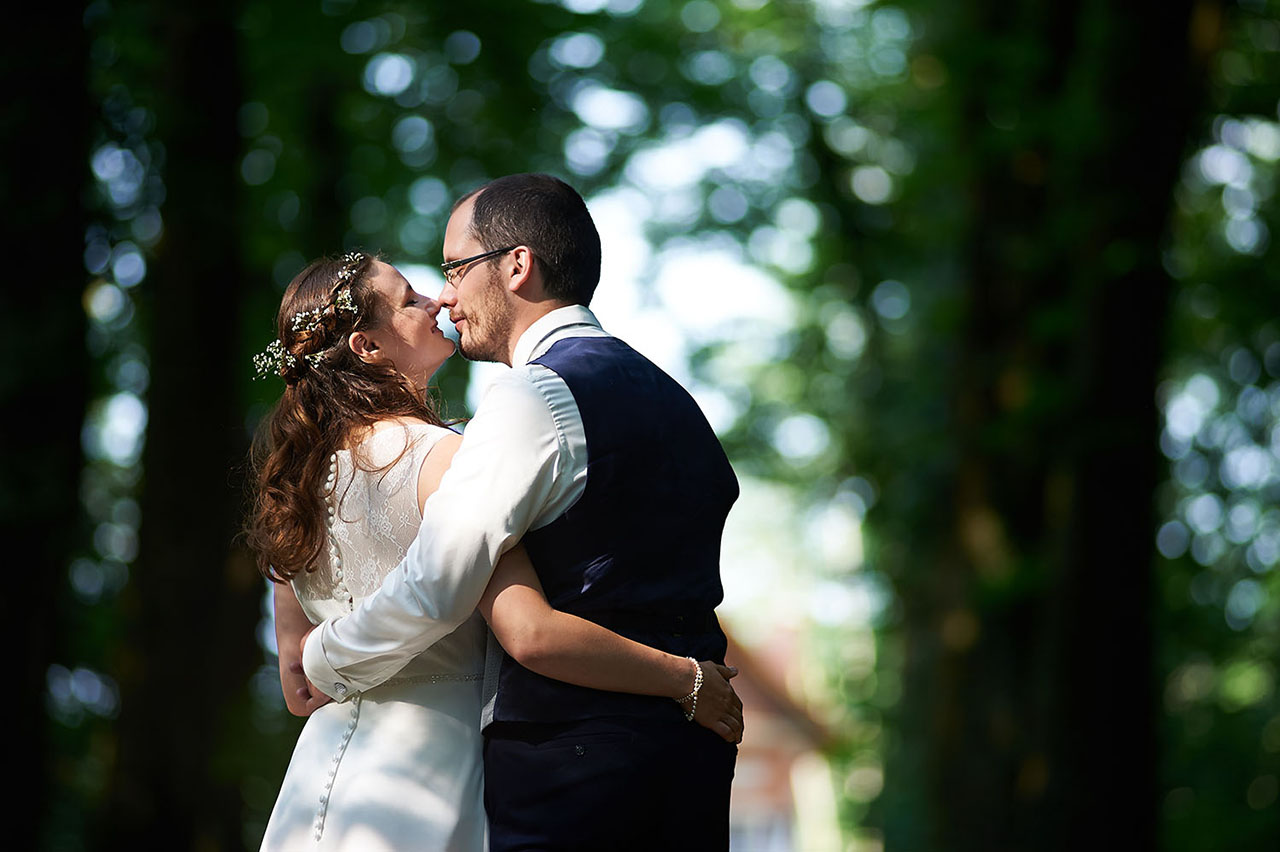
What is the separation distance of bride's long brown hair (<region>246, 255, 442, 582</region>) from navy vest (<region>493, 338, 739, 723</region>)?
18.7 inches

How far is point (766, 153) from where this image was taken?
18156mm

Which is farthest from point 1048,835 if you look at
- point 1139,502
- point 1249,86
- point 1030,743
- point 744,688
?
point 744,688

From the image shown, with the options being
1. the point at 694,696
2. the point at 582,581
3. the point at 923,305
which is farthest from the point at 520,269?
the point at 923,305

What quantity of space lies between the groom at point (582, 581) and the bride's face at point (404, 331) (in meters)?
0.43

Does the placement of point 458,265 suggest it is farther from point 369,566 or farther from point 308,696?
point 308,696

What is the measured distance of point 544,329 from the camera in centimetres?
319

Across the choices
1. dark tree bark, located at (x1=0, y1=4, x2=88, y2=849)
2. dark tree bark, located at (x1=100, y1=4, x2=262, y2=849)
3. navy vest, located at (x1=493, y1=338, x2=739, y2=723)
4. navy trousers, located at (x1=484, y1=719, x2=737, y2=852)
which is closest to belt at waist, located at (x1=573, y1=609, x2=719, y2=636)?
navy vest, located at (x1=493, y1=338, x2=739, y2=723)

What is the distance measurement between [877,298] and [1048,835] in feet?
33.7

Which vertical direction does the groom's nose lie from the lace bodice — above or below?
above

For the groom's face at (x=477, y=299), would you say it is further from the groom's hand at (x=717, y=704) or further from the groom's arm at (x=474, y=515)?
the groom's hand at (x=717, y=704)

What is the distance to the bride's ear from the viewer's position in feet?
10.9

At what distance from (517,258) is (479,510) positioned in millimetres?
645

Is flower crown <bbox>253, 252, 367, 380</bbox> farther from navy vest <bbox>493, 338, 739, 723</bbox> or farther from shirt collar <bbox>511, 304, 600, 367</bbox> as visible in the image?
navy vest <bbox>493, 338, 739, 723</bbox>

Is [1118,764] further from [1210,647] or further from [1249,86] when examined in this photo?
[1210,647]
